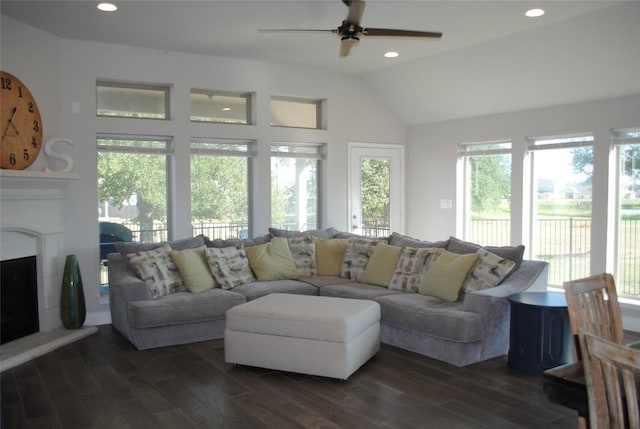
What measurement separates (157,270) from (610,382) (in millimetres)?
4169

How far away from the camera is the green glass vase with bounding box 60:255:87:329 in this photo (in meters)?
5.06

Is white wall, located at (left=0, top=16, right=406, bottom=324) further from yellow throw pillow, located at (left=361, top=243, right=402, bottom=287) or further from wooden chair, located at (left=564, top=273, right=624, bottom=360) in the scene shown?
wooden chair, located at (left=564, top=273, right=624, bottom=360)

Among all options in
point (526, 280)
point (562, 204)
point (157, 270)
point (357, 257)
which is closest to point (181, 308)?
point (157, 270)

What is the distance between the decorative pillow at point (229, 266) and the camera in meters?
5.19

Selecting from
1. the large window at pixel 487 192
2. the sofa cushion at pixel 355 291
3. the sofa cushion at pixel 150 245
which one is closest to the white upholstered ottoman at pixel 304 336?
the sofa cushion at pixel 355 291

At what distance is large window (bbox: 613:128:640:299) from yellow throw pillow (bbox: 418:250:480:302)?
6.45 ft

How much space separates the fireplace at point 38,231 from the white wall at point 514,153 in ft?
15.0

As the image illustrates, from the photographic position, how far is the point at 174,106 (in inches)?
233

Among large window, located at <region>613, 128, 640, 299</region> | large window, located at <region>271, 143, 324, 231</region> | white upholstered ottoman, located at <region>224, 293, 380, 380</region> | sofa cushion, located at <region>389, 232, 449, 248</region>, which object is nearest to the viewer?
white upholstered ottoman, located at <region>224, 293, 380, 380</region>

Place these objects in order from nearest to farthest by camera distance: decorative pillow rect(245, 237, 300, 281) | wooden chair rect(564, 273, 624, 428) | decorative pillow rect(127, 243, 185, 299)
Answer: wooden chair rect(564, 273, 624, 428) < decorative pillow rect(127, 243, 185, 299) < decorative pillow rect(245, 237, 300, 281)

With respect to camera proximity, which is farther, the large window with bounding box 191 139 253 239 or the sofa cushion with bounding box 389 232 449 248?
the large window with bounding box 191 139 253 239

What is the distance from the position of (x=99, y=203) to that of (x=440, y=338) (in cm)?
386

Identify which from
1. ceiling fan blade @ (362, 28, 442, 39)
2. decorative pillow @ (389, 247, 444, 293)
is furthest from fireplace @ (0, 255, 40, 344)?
ceiling fan blade @ (362, 28, 442, 39)

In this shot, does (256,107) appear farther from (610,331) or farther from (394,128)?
(610,331)
